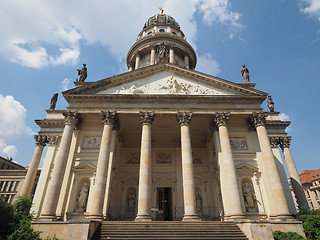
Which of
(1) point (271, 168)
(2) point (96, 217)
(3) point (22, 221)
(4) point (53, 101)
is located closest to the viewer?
(3) point (22, 221)

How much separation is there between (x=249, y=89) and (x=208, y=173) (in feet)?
33.9

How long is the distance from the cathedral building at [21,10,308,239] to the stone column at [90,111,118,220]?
0.24 ft

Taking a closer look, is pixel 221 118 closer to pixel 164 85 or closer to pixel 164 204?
pixel 164 85

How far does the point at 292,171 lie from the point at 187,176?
48.3 ft

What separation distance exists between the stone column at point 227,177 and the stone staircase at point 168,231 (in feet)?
5.67

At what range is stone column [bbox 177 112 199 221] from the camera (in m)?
15.0

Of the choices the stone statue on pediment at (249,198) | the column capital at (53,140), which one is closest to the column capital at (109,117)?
the column capital at (53,140)

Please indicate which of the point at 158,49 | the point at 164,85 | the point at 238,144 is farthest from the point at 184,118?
the point at 158,49

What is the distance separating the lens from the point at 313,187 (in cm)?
5641

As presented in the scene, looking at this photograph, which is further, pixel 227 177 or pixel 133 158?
pixel 133 158

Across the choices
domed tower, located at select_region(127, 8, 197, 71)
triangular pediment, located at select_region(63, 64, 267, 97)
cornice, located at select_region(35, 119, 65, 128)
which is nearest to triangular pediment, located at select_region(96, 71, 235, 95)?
triangular pediment, located at select_region(63, 64, 267, 97)

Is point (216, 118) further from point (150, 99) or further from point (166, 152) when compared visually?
point (166, 152)

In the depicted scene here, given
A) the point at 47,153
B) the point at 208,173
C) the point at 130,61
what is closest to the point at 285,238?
the point at 208,173

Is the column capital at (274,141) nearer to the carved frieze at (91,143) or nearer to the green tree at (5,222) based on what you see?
the carved frieze at (91,143)
